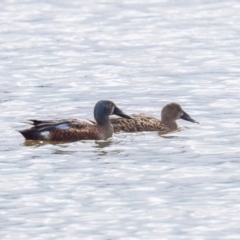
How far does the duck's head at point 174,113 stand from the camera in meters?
16.4

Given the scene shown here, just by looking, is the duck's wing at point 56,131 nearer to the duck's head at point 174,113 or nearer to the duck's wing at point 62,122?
the duck's wing at point 62,122

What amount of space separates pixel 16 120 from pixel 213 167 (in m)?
3.82

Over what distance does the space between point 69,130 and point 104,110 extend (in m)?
0.79

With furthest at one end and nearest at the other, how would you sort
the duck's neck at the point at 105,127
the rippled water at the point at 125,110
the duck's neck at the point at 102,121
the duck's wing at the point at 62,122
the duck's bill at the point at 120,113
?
the duck's bill at the point at 120,113 → the duck's neck at the point at 102,121 → the duck's neck at the point at 105,127 → the duck's wing at the point at 62,122 → the rippled water at the point at 125,110

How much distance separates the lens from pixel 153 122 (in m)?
16.3

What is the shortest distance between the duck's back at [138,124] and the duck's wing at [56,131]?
2.51ft

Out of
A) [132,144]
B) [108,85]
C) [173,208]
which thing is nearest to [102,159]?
[132,144]

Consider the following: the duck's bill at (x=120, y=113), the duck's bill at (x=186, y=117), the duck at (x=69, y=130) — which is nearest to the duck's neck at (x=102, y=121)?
the duck at (x=69, y=130)

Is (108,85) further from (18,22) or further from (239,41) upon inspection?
(18,22)

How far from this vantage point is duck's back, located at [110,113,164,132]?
52.9 feet

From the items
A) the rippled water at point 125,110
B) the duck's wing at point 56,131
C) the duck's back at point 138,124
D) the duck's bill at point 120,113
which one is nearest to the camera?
the rippled water at point 125,110

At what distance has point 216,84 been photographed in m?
18.8

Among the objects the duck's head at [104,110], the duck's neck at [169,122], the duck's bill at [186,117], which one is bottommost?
the duck's neck at [169,122]

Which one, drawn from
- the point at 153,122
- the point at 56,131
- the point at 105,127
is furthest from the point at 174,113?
the point at 56,131
